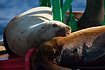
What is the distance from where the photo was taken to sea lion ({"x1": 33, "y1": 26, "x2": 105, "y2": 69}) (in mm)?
1938

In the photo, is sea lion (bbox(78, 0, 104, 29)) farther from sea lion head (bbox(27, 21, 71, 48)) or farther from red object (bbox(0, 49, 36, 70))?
red object (bbox(0, 49, 36, 70))

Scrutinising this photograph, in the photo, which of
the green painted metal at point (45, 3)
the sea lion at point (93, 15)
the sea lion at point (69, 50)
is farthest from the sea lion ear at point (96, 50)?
the green painted metal at point (45, 3)

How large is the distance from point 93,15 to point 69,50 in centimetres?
180

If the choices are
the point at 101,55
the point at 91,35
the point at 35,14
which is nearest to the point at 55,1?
the point at 35,14

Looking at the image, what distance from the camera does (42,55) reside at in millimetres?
1987

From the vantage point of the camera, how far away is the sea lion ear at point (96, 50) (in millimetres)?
1795

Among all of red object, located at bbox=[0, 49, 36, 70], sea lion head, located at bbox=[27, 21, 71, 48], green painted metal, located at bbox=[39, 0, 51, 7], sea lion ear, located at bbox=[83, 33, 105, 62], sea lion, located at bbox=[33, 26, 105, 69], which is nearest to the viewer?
sea lion ear, located at bbox=[83, 33, 105, 62]

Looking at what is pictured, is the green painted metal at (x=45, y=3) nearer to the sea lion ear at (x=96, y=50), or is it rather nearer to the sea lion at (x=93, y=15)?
the sea lion at (x=93, y=15)

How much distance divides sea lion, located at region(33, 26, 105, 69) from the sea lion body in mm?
324

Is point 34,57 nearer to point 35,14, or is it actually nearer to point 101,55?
point 101,55

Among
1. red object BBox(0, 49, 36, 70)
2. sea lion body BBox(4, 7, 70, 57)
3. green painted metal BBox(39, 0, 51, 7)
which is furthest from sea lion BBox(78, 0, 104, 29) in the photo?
red object BBox(0, 49, 36, 70)

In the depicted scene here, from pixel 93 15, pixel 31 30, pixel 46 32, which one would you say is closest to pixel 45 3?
pixel 93 15

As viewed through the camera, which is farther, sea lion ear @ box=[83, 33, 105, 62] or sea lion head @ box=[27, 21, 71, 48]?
sea lion head @ box=[27, 21, 71, 48]

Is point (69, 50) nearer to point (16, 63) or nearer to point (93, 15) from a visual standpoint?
point (16, 63)
